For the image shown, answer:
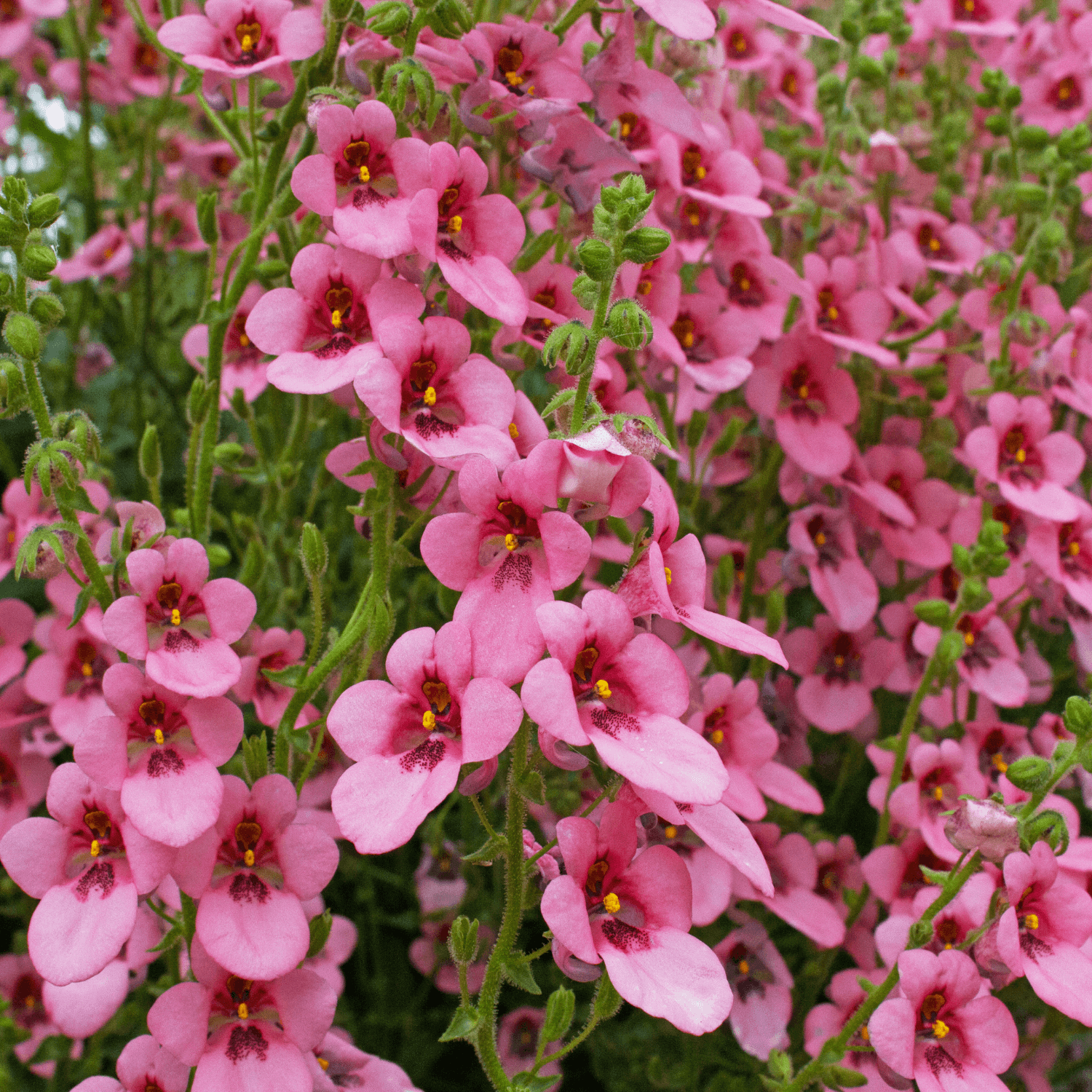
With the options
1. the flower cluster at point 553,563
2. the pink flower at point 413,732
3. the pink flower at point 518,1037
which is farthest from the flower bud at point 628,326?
the pink flower at point 518,1037

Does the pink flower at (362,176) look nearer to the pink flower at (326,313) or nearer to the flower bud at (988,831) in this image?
the pink flower at (326,313)

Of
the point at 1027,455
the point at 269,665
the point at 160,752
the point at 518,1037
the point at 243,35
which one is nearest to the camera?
the point at 160,752

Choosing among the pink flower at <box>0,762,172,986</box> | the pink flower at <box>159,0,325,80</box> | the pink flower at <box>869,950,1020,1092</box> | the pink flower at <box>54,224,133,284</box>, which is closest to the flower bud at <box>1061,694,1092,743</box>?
the pink flower at <box>869,950,1020,1092</box>

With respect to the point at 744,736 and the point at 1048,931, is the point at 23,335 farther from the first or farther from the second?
the point at 1048,931

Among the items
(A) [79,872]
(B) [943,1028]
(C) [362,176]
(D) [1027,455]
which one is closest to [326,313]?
(C) [362,176]

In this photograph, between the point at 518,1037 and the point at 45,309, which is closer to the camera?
the point at 45,309

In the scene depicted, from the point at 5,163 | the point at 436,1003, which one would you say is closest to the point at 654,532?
the point at 436,1003
